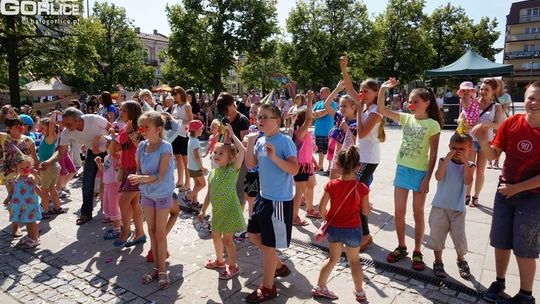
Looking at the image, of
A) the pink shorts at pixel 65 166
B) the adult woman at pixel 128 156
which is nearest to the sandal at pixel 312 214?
the adult woman at pixel 128 156

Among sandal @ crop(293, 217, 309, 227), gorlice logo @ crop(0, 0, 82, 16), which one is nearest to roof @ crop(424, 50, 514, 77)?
sandal @ crop(293, 217, 309, 227)

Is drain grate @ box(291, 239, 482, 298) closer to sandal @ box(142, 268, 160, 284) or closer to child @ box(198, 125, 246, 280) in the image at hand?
child @ box(198, 125, 246, 280)

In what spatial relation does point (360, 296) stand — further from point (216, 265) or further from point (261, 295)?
point (216, 265)

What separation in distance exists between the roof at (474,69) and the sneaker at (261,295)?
672 inches

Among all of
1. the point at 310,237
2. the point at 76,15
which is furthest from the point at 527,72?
the point at 310,237

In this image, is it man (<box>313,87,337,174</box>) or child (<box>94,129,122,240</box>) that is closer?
child (<box>94,129,122,240</box>)

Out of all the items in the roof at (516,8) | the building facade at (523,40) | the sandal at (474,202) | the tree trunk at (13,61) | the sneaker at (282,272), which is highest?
Answer: the roof at (516,8)

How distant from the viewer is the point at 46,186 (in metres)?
5.99

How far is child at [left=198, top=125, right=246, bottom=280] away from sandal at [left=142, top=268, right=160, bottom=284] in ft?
2.20

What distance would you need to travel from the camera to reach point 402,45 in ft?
107

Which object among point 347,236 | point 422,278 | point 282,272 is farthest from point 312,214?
point 347,236

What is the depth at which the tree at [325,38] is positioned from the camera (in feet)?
93.0

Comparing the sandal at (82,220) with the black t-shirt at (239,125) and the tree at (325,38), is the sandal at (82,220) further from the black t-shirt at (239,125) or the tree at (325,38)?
the tree at (325,38)

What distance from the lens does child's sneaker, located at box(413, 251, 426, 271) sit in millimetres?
3824
